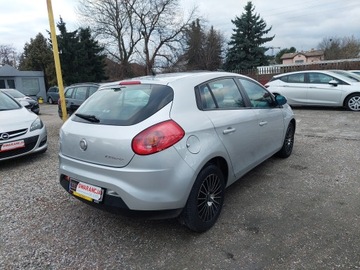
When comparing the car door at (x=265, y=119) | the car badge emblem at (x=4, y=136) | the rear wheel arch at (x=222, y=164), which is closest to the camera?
the rear wheel arch at (x=222, y=164)

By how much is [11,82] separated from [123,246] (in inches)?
1094

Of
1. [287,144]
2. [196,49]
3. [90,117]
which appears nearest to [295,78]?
[287,144]

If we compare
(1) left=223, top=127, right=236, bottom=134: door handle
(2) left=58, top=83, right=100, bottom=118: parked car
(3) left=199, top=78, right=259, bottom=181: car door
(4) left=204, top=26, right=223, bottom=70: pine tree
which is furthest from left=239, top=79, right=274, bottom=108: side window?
(4) left=204, top=26, right=223, bottom=70: pine tree

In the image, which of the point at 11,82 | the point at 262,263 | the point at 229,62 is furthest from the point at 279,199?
the point at 229,62

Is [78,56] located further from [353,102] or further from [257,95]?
[257,95]

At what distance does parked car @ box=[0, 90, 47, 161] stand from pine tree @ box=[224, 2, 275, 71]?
27612mm

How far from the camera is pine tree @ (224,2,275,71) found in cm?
3030

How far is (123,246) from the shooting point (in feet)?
8.50

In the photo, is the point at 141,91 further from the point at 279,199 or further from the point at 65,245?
the point at 279,199

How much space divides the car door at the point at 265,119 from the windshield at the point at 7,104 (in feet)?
15.1

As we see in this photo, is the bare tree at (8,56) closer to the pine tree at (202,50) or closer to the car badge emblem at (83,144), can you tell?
the pine tree at (202,50)

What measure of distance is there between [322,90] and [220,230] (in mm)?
8414

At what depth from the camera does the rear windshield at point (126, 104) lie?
2.46 metres

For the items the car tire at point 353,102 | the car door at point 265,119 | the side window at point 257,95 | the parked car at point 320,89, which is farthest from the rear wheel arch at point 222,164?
the car tire at point 353,102
